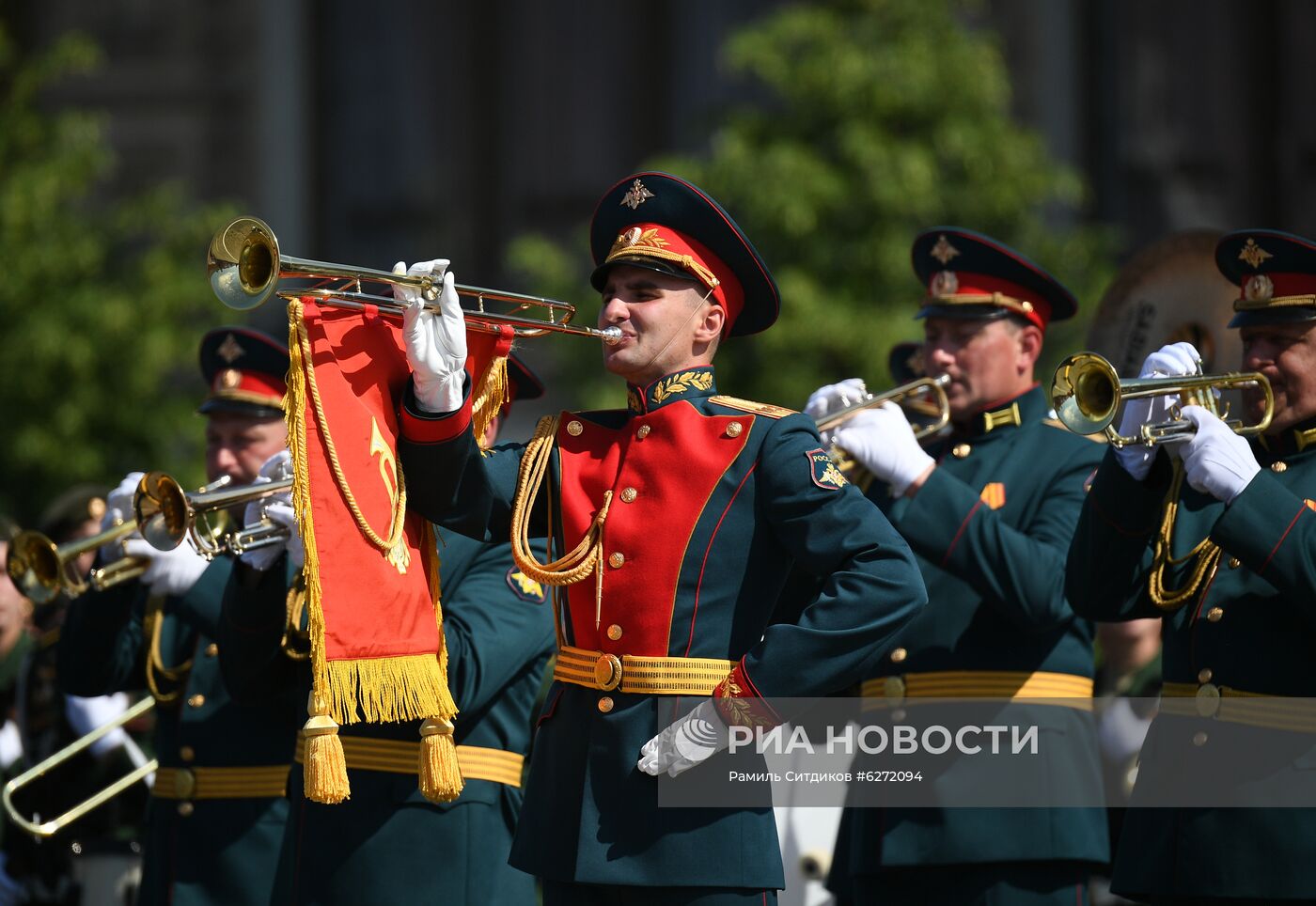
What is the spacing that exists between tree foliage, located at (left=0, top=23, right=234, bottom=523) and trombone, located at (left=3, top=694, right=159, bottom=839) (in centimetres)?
505

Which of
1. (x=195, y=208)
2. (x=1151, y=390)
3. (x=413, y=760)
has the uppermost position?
(x=195, y=208)

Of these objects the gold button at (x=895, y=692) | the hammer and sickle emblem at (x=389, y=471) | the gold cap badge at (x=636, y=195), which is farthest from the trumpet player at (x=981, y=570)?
the hammer and sickle emblem at (x=389, y=471)

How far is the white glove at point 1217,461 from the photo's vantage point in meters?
4.89

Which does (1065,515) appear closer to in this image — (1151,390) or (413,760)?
(1151,390)

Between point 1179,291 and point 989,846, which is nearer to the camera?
point 989,846

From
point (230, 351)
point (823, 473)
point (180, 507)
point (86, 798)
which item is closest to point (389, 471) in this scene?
point (823, 473)

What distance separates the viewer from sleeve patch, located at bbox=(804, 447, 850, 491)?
14.6 feet

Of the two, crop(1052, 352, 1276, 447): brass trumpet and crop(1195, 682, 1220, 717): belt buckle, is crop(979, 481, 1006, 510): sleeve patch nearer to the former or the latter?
crop(1052, 352, 1276, 447): brass trumpet

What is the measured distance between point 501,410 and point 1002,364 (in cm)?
203

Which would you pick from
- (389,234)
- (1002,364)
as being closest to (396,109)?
(389,234)

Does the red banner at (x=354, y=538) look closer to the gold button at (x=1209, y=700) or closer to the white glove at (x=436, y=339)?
the white glove at (x=436, y=339)

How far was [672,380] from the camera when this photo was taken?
184 inches

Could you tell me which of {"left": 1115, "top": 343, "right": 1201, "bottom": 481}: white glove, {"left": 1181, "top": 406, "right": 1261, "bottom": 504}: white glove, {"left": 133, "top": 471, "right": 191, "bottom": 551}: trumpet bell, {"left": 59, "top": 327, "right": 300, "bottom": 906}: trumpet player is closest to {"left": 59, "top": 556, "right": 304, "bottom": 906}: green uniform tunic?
{"left": 59, "top": 327, "right": 300, "bottom": 906}: trumpet player

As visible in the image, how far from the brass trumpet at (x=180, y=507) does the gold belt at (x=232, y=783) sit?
0.75 metres
